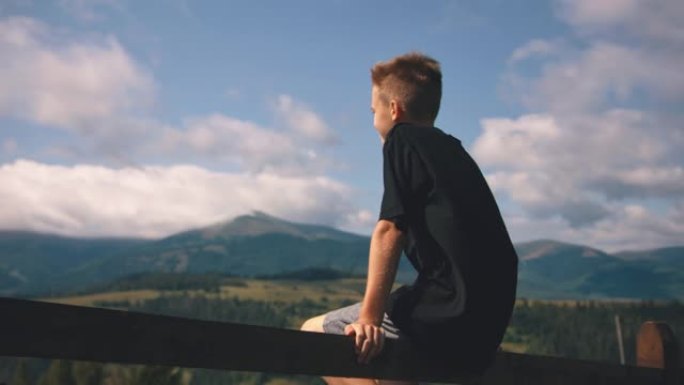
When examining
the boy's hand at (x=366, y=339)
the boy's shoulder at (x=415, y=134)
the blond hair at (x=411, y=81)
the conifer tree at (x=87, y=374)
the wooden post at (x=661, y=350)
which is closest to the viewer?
the boy's hand at (x=366, y=339)

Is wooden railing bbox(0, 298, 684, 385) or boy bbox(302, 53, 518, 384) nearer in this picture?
wooden railing bbox(0, 298, 684, 385)

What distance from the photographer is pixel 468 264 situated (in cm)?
349

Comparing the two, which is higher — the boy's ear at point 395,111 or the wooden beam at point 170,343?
the boy's ear at point 395,111

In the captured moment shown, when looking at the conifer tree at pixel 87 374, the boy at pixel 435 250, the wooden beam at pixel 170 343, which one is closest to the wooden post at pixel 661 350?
the boy at pixel 435 250

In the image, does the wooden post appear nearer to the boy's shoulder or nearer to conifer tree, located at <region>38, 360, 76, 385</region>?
the boy's shoulder

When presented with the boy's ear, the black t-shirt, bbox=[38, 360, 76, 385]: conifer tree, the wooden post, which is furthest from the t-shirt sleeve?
bbox=[38, 360, 76, 385]: conifer tree

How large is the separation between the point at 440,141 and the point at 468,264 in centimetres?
66

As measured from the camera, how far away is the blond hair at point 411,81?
3.74 meters

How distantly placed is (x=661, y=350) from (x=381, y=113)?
2.94 metres

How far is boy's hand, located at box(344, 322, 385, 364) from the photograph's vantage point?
3213 mm

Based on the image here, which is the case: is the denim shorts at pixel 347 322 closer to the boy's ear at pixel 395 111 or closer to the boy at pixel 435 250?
the boy at pixel 435 250

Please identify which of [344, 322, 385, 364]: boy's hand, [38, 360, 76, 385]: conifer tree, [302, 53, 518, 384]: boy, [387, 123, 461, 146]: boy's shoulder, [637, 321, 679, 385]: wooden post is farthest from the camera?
[38, 360, 76, 385]: conifer tree

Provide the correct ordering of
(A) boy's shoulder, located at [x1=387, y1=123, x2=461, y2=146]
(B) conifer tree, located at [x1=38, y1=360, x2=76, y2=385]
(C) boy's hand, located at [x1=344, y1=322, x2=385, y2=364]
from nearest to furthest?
(C) boy's hand, located at [x1=344, y1=322, x2=385, y2=364]
(A) boy's shoulder, located at [x1=387, y1=123, x2=461, y2=146]
(B) conifer tree, located at [x1=38, y1=360, x2=76, y2=385]

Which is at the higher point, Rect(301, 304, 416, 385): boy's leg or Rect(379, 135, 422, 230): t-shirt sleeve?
Rect(379, 135, 422, 230): t-shirt sleeve
